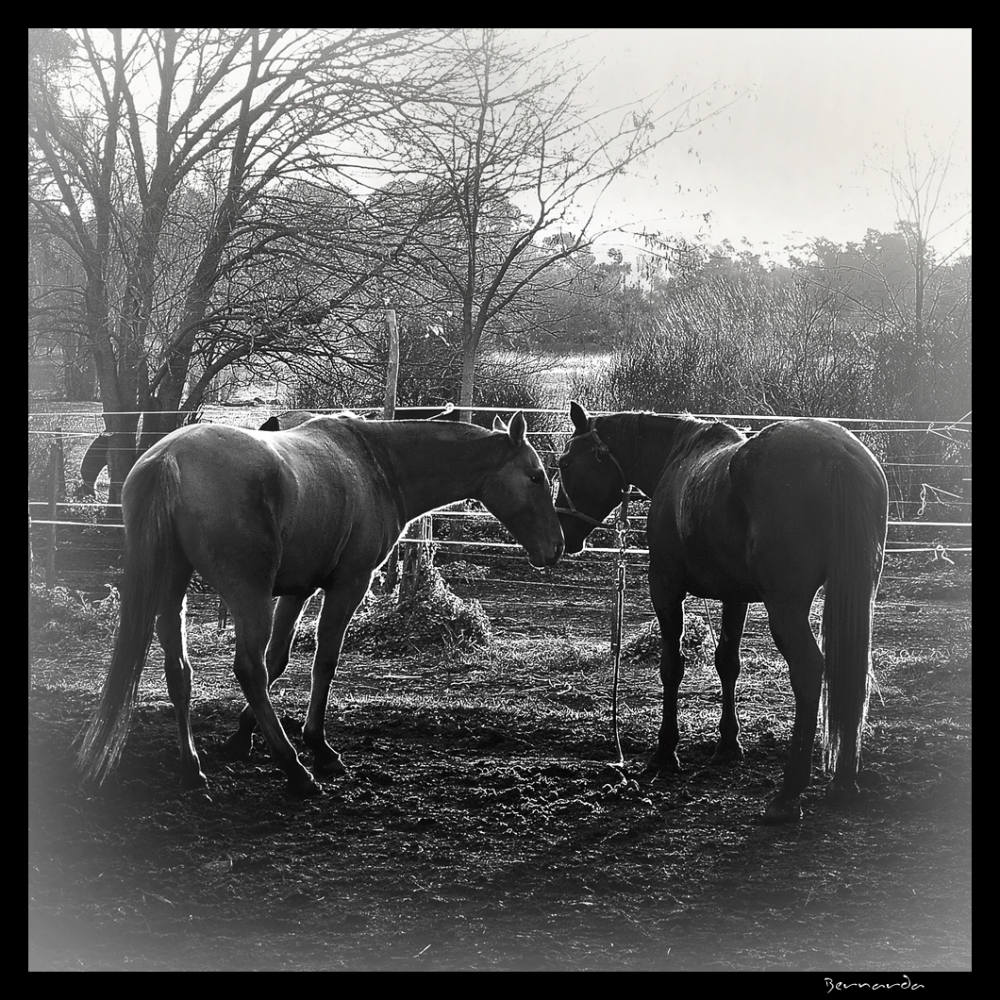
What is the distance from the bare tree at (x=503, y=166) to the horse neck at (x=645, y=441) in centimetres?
166

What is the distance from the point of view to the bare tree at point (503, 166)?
15.5ft

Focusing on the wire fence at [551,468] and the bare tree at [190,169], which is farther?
the wire fence at [551,468]

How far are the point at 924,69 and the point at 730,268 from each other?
87.6 inches

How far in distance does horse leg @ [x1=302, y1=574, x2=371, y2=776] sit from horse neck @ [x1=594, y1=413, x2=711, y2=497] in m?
1.50

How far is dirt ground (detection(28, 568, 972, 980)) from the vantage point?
2.45 meters

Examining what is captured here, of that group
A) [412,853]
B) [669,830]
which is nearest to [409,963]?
[412,853]

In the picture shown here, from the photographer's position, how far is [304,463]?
3580 millimetres

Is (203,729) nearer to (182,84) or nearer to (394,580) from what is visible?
(394,580)

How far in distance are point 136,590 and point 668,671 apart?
226 centimetres

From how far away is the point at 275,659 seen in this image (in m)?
3.80

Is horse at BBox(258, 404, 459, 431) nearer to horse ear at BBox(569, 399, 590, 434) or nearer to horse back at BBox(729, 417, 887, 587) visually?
horse ear at BBox(569, 399, 590, 434)

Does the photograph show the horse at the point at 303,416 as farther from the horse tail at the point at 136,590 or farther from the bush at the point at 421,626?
the bush at the point at 421,626

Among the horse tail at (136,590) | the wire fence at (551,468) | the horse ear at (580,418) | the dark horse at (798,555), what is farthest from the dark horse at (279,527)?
the wire fence at (551,468)
